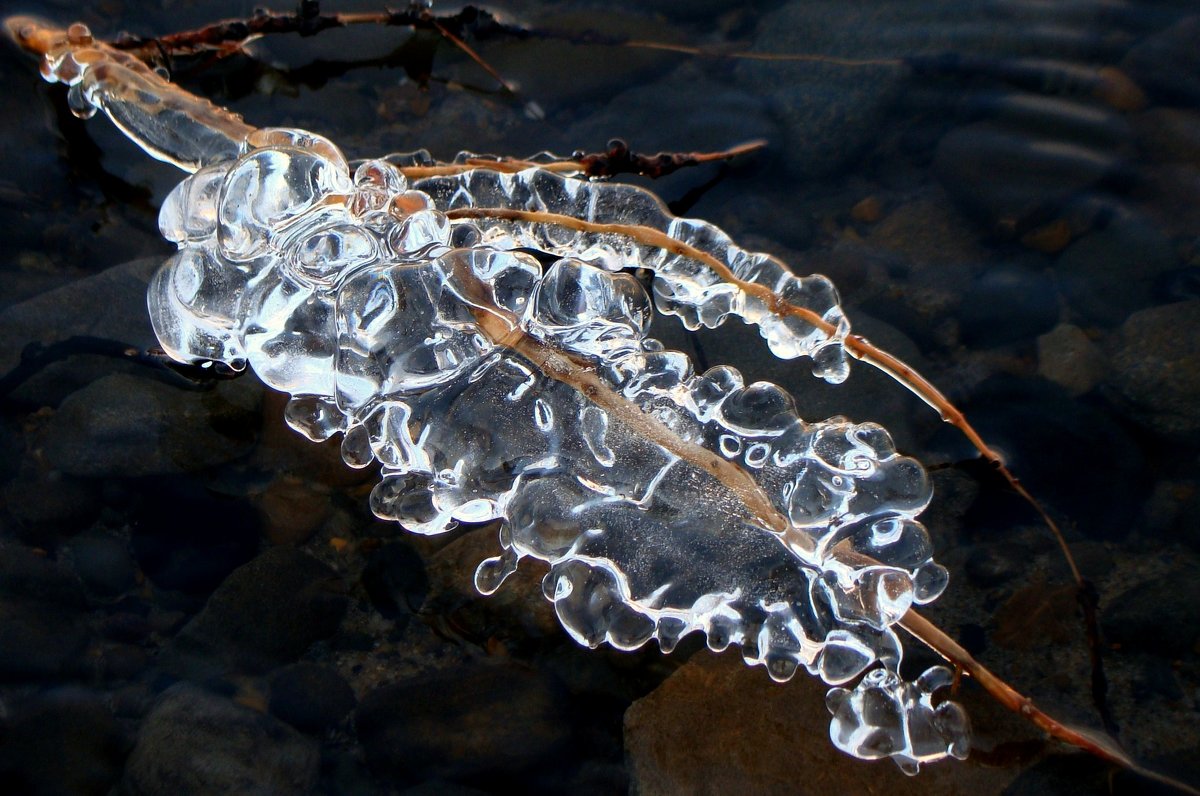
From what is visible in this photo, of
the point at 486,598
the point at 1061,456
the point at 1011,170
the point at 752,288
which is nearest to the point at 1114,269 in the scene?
the point at 1011,170

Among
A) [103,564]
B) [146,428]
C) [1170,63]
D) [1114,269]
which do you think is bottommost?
[103,564]

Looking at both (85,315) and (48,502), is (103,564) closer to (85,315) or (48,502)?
(48,502)

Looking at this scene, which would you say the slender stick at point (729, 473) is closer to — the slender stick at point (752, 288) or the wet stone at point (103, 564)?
the slender stick at point (752, 288)

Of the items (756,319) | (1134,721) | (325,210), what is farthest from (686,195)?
(1134,721)

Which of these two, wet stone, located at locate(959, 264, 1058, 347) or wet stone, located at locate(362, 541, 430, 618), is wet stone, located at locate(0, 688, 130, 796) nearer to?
wet stone, located at locate(362, 541, 430, 618)

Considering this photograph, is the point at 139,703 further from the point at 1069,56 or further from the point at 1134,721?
the point at 1069,56

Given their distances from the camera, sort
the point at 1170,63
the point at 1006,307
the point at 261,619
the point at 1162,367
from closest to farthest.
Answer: the point at 261,619, the point at 1162,367, the point at 1006,307, the point at 1170,63
